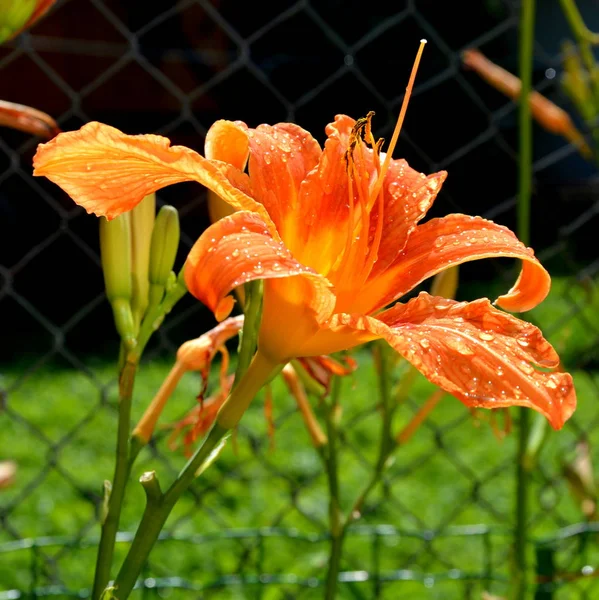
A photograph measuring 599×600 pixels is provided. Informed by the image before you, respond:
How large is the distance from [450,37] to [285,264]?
11.0ft

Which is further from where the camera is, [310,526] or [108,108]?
[108,108]

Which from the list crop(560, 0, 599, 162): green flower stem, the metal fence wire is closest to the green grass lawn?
the metal fence wire

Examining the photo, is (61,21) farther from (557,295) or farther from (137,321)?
(137,321)

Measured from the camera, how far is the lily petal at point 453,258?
1.70 ft

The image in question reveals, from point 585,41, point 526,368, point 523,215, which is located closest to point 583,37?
point 585,41

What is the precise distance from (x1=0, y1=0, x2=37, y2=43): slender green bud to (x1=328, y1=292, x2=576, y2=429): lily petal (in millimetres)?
297

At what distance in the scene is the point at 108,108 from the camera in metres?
2.93

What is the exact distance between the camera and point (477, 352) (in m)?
0.45

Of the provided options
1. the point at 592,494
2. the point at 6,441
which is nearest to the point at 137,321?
the point at 592,494

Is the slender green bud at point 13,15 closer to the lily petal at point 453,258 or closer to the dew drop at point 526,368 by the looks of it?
the lily petal at point 453,258

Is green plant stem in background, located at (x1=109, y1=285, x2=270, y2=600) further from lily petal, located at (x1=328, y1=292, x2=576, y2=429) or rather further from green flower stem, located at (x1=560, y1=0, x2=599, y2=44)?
green flower stem, located at (x1=560, y1=0, x2=599, y2=44)

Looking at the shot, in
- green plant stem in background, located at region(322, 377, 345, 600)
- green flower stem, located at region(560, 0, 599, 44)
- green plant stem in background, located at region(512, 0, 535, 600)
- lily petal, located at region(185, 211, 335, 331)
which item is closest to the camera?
lily petal, located at region(185, 211, 335, 331)

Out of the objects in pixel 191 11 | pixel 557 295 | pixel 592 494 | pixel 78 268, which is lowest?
pixel 557 295

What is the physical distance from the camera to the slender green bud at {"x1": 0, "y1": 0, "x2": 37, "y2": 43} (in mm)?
599
